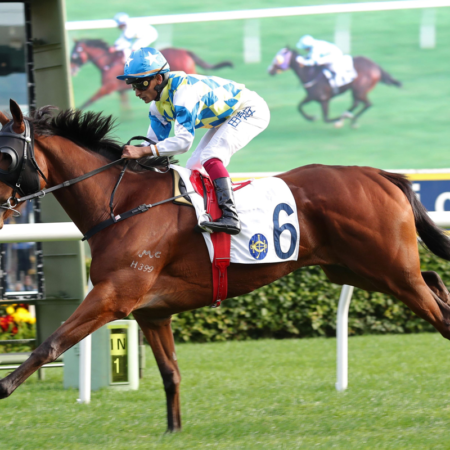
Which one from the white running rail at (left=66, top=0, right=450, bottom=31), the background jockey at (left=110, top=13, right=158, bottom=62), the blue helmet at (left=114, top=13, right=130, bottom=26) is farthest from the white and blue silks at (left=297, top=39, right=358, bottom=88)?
the blue helmet at (left=114, top=13, right=130, bottom=26)

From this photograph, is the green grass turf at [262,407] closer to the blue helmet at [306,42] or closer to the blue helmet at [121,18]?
the blue helmet at [306,42]

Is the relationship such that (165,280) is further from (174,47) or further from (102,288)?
(174,47)

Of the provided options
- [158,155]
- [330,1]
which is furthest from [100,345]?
[330,1]

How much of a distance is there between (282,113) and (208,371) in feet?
23.6

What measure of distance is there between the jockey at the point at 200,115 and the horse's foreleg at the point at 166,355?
633mm

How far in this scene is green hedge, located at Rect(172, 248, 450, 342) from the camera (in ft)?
19.6

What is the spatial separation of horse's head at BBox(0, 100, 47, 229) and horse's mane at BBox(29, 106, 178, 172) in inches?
6.7

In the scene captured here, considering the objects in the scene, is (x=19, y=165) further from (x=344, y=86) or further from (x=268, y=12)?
(x=268, y=12)

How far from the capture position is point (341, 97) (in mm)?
11242

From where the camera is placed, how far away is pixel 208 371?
15.9 feet

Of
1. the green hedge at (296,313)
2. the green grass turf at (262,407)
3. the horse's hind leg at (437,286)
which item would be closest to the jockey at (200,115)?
the green grass turf at (262,407)

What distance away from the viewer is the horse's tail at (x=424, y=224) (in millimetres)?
3479

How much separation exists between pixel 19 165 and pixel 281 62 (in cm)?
927

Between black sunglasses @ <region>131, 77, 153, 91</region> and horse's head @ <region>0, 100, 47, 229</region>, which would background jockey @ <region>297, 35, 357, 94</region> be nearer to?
black sunglasses @ <region>131, 77, 153, 91</region>
